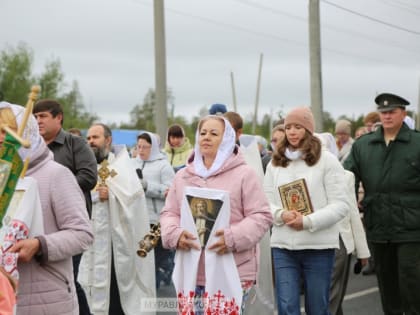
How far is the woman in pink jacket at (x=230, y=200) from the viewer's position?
5180mm

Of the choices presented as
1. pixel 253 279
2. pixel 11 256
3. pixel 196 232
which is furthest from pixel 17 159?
pixel 253 279

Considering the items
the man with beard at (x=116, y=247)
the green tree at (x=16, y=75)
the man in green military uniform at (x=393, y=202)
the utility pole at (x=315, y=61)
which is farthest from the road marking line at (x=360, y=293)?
the green tree at (x=16, y=75)

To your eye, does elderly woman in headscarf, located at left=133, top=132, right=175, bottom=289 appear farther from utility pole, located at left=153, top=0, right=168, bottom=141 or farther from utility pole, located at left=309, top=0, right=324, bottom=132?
utility pole, located at left=309, top=0, right=324, bottom=132

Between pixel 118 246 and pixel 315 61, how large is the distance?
1222 centimetres

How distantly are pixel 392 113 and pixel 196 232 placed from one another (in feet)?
8.14

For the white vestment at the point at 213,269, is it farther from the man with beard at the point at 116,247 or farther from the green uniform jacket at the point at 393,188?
the man with beard at the point at 116,247

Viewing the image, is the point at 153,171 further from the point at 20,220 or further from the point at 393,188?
the point at 20,220

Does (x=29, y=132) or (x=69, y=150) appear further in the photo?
(x=69, y=150)

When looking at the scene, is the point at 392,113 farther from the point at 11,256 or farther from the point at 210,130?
the point at 11,256

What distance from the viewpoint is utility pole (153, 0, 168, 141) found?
1567 cm

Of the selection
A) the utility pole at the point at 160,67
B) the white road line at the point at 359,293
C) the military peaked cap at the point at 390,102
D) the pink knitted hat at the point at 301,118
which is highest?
the utility pole at the point at 160,67

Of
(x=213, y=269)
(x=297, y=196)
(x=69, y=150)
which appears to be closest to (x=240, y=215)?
(x=213, y=269)

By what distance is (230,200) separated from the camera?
17.1 feet

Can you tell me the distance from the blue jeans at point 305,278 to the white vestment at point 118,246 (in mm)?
2194
